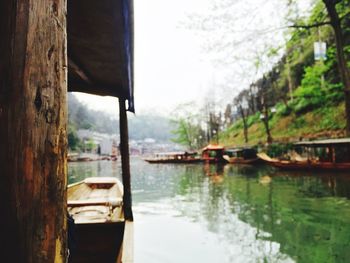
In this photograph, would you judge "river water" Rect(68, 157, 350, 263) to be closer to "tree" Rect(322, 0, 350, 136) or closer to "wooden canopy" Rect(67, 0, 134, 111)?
"wooden canopy" Rect(67, 0, 134, 111)

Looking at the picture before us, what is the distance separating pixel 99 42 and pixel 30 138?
2232mm

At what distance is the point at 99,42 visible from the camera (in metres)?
3.11

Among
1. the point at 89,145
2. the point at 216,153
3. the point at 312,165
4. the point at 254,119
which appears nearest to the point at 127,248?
the point at 312,165

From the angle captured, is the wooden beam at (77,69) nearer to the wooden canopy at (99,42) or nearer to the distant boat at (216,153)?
the wooden canopy at (99,42)

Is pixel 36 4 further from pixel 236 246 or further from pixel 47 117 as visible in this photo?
pixel 236 246

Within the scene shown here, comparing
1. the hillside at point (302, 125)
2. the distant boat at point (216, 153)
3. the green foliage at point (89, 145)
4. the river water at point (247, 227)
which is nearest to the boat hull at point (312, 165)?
the river water at point (247, 227)

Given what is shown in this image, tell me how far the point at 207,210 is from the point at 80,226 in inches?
236

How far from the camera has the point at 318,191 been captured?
37.0ft

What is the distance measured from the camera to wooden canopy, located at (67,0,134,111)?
2410mm

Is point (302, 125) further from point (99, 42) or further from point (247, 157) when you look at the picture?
point (99, 42)

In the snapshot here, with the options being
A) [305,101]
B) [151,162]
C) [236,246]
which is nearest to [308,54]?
[305,101]

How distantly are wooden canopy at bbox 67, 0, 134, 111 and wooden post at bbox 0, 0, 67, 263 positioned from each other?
1115 mm

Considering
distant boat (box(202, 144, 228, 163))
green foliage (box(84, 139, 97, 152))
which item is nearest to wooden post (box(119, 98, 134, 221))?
distant boat (box(202, 144, 228, 163))

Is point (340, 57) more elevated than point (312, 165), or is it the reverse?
point (340, 57)
